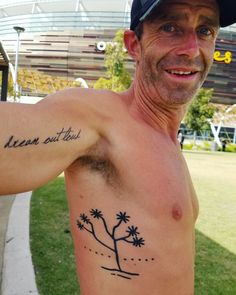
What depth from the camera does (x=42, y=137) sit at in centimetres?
109

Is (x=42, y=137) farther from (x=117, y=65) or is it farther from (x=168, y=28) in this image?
(x=117, y=65)

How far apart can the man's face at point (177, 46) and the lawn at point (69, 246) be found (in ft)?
8.39

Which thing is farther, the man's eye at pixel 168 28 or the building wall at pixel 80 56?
the building wall at pixel 80 56

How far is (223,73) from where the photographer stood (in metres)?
48.8

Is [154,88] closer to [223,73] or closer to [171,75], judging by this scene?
[171,75]

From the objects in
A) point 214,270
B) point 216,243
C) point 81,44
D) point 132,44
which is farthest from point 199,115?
point 132,44

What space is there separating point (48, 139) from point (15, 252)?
323 centimetres

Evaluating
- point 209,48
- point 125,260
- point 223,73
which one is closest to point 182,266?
point 125,260

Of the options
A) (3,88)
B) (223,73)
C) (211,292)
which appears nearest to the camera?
(211,292)

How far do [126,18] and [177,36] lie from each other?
55069 millimetres

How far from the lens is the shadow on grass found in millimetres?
3689

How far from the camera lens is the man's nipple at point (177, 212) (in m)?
1.35

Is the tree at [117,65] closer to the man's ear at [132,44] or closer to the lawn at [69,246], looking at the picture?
the lawn at [69,246]

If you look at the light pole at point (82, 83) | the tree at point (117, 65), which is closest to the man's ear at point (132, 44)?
the tree at point (117, 65)
